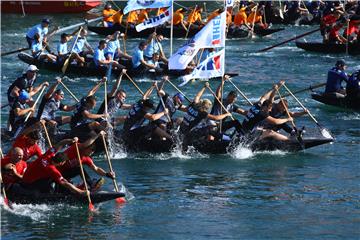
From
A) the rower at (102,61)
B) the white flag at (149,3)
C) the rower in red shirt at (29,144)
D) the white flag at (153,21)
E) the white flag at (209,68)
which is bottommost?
the rower at (102,61)

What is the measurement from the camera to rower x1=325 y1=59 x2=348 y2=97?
103 feet

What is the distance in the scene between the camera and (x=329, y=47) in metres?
42.6

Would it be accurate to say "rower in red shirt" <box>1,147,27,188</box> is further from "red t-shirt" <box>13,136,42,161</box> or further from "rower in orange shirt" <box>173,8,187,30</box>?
"rower in orange shirt" <box>173,8,187,30</box>

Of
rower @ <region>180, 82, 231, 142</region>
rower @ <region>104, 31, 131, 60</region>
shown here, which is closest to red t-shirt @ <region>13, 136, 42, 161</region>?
rower @ <region>180, 82, 231, 142</region>

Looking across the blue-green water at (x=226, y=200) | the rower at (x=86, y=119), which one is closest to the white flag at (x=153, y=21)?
the blue-green water at (x=226, y=200)

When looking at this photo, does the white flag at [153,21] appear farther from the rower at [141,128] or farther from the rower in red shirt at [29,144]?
the rower in red shirt at [29,144]

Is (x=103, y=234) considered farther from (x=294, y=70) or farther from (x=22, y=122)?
(x=294, y=70)

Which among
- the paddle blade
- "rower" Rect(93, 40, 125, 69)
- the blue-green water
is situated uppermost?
"rower" Rect(93, 40, 125, 69)

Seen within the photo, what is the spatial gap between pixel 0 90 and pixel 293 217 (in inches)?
614

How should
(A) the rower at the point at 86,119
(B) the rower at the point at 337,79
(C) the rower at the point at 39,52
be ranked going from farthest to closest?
1. (C) the rower at the point at 39,52
2. (B) the rower at the point at 337,79
3. (A) the rower at the point at 86,119

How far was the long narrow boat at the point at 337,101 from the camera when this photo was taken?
31484mm

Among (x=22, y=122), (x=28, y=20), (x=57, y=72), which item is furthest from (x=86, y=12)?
(x=22, y=122)

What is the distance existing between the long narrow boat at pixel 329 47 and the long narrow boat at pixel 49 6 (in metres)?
15.4

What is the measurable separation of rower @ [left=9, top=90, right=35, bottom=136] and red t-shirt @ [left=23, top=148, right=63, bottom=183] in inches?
190
